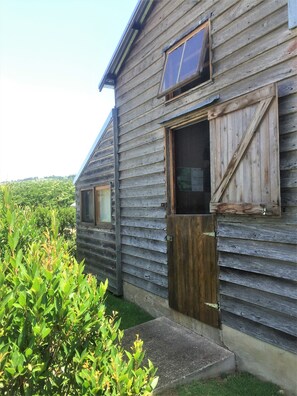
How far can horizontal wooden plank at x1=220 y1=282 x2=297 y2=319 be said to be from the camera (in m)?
3.37

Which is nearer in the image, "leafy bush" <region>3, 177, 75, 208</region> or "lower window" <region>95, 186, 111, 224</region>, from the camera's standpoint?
"lower window" <region>95, 186, 111, 224</region>

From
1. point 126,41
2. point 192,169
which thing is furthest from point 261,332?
point 126,41

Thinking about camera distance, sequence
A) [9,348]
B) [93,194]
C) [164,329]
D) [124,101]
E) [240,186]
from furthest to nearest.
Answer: [93,194] → [124,101] → [164,329] → [240,186] → [9,348]

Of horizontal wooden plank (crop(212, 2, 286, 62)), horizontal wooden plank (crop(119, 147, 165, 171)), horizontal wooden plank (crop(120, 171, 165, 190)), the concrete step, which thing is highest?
horizontal wooden plank (crop(212, 2, 286, 62))

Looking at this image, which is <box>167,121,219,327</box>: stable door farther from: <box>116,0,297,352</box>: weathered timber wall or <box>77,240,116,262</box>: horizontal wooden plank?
<box>77,240,116,262</box>: horizontal wooden plank

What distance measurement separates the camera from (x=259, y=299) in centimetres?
370

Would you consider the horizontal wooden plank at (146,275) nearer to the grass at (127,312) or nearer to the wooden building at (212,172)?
the wooden building at (212,172)

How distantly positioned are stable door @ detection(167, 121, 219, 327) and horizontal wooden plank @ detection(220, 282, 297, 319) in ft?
0.76

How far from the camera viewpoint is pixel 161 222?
559 cm

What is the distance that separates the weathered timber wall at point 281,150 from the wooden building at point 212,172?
0.05 ft

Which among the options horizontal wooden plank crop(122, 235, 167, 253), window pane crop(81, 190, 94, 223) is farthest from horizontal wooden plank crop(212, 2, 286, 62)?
window pane crop(81, 190, 94, 223)

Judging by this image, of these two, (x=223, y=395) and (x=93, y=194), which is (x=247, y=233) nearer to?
(x=223, y=395)

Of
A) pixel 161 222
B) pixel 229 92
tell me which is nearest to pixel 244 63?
pixel 229 92

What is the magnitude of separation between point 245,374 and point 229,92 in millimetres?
3549
